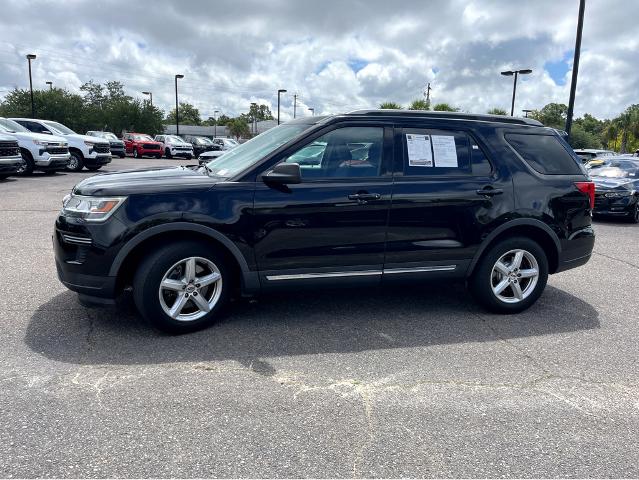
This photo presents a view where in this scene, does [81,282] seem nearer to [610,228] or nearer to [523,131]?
[523,131]

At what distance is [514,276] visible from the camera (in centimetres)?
464

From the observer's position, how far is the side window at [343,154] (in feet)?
13.4

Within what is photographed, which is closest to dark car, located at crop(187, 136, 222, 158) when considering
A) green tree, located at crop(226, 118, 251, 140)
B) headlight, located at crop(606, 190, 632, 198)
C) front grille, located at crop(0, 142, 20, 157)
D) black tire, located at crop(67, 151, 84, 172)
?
black tire, located at crop(67, 151, 84, 172)

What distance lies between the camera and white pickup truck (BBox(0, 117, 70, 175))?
15.3 m

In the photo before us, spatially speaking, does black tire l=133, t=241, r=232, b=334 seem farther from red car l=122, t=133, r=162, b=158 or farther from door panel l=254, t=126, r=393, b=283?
red car l=122, t=133, r=162, b=158

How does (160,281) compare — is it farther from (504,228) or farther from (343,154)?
(504,228)

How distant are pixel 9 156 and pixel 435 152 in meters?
13.2

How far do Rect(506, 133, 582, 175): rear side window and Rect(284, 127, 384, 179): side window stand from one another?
4.60ft

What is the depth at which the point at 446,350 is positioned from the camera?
12.6 ft

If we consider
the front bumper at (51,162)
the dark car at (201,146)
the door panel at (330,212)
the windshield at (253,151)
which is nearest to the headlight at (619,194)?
the door panel at (330,212)

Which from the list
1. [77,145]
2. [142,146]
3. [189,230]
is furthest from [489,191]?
[142,146]

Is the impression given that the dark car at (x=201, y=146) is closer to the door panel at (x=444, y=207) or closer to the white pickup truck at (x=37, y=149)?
the white pickup truck at (x=37, y=149)

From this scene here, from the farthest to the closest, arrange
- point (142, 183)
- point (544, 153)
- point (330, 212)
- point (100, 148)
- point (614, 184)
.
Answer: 1. point (100, 148)
2. point (614, 184)
3. point (544, 153)
4. point (330, 212)
5. point (142, 183)

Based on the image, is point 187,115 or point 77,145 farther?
point 187,115
